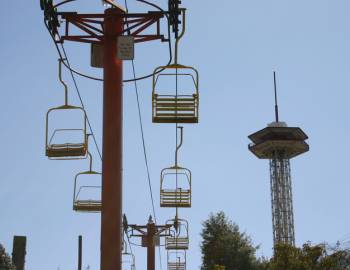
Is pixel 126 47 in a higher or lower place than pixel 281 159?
lower

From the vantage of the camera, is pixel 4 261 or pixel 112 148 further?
pixel 4 261

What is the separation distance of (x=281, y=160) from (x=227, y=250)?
2332 inches

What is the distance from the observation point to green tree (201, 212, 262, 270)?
7488cm

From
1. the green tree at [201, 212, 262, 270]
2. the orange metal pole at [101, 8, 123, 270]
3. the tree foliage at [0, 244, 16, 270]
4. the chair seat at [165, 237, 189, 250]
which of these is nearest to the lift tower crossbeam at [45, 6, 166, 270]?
the orange metal pole at [101, 8, 123, 270]

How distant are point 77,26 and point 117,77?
1.11 m

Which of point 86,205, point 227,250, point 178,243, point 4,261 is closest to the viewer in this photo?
point 4,261

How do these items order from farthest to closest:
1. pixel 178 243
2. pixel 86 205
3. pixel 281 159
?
1. pixel 281 159
2. pixel 178 243
3. pixel 86 205

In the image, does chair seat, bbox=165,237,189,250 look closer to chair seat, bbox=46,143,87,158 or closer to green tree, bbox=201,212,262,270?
chair seat, bbox=46,143,87,158

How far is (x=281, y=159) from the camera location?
132 m

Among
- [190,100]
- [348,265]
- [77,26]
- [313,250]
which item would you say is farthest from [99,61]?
[348,265]

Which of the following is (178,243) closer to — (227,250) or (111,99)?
(111,99)

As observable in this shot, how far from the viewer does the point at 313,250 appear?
3791 centimetres

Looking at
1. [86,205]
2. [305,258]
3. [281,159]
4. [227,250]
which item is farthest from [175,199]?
[281,159]

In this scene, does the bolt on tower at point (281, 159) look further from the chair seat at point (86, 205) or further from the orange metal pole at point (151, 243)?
the chair seat at point (86, 205)
